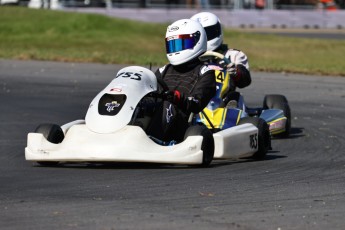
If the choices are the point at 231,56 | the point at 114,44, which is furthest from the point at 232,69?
the point at 114,44

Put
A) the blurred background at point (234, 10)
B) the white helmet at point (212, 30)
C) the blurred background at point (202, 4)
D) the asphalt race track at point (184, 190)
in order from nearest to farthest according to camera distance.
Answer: the asphalt race track at point (184, 190), the white helmet at point (212, 30), the blurred background at point (234, 10), the blurred background at point (202, 4)

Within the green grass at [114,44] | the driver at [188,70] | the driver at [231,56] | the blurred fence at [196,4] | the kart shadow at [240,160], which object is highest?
the driver at [188,70]

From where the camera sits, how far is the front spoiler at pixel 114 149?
317 inches

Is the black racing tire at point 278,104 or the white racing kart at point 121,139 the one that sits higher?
the white racing kart at point 121,139

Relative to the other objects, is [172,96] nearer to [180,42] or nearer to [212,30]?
[180,42]

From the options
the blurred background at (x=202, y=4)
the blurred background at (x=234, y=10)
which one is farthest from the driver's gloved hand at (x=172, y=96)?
the blurred background at (x=202, y=4)

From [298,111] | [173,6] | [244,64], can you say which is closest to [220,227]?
[244,64]

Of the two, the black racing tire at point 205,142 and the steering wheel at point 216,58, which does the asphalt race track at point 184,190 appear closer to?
the black racing tire at point 205,142

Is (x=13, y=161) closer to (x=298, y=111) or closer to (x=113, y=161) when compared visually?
(x=113, y=161)

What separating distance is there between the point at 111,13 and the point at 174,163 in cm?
3183

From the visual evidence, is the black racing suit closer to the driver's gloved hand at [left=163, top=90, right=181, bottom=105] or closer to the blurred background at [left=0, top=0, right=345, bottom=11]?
the driver's gloved hand at [left=163, top=90, right=181, bottom=105]

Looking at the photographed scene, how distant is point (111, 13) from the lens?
130 ft

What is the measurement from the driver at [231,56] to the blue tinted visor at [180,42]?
122 centimetres

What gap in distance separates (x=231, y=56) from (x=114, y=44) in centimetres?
1550
